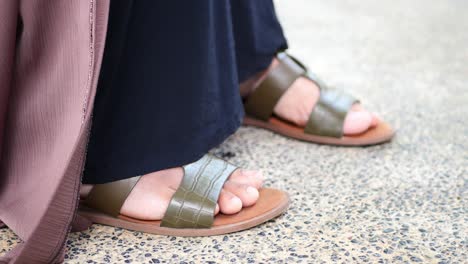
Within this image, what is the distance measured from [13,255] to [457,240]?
634mm

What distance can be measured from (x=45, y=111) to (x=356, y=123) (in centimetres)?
65

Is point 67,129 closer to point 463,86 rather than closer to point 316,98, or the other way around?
point 316,98

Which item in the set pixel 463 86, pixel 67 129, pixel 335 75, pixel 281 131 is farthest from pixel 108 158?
pixel 463 86

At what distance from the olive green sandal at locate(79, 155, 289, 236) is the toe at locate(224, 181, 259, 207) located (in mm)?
11

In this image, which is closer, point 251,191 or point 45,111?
point 45,111

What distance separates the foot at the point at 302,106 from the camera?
1.26 m

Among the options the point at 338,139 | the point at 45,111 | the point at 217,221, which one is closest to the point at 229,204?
the point at 217,221

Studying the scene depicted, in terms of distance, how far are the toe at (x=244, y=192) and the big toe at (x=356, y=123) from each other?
36cm

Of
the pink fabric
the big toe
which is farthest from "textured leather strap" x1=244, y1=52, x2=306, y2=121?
the pink fabric

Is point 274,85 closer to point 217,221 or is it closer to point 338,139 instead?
point 338,139

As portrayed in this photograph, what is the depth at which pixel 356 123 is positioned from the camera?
1.25 meters

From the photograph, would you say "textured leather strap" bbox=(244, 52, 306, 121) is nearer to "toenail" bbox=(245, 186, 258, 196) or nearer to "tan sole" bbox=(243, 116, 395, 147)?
"tan sole" bbox=(243, 116, 395, 147)

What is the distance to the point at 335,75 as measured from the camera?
68.1 inches

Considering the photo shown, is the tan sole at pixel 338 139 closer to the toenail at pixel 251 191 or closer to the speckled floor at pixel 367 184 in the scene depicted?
the speckled floor at pixel 367 184
